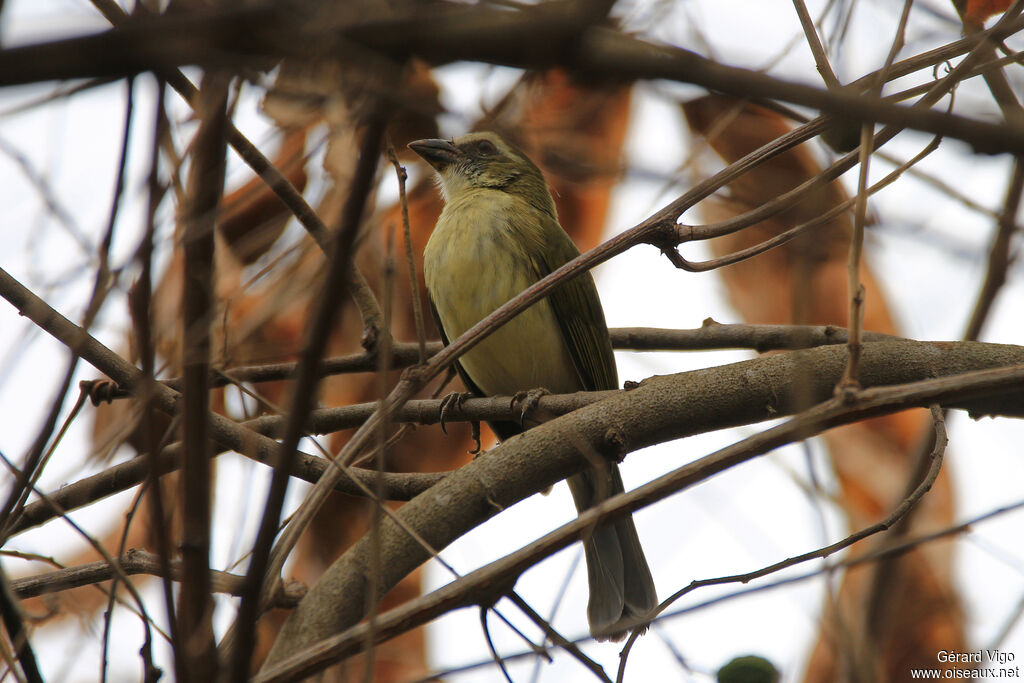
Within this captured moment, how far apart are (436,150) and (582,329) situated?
4.78 feet

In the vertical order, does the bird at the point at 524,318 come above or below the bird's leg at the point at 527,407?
above

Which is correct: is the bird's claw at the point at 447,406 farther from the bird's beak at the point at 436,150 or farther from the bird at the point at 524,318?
the bird's beak at the point at 436,150

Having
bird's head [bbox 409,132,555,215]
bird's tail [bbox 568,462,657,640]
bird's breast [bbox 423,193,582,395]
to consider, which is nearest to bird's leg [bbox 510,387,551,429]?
bird's tail [bbox 568,462,657,640]

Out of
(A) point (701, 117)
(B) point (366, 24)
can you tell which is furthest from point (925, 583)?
(B) point (366, 24)

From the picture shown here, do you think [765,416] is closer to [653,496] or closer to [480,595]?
[653,496]

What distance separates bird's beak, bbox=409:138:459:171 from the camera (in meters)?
5.24

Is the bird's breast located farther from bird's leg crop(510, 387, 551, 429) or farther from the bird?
bird's leg crop(510, 387, 551, 429)

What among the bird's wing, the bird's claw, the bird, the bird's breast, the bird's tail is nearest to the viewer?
the bird's claw

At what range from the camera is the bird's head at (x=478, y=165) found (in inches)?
205

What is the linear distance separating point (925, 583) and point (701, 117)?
3.59 meters

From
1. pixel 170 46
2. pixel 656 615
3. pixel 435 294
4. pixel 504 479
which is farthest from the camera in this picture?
pixel 435 294

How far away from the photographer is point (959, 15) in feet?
10.2

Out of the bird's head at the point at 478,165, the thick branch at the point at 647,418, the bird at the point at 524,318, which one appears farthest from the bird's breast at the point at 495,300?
the thick branch at the point at 647,418

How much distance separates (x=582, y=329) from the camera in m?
4.54
